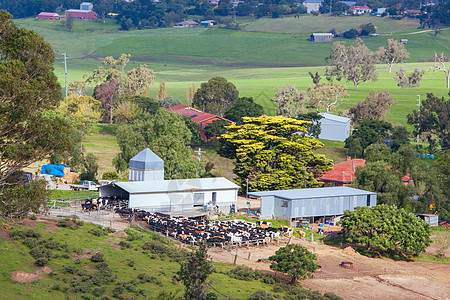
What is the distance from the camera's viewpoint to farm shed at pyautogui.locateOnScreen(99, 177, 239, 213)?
66.3 meters

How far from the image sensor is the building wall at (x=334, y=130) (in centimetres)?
13888

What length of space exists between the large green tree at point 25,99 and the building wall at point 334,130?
105 meters

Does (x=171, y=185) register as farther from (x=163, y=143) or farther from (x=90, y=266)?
(x=90, y=266)

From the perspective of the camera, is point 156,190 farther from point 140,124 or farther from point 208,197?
point 140,124

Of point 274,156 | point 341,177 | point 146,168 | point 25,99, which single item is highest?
point 25,99

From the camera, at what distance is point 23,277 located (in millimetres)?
37531

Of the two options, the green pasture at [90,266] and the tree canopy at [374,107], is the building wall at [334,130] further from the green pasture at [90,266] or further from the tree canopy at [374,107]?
the green pasture at [90,266]

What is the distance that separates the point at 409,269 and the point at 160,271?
2748 centimetres

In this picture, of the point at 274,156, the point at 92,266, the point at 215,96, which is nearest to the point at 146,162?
the point at 274,156

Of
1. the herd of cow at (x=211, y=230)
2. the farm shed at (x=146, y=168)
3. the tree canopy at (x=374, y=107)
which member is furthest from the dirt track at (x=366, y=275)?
the tree canopy at (x=374, y=107)

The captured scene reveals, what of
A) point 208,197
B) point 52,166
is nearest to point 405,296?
point 208,197

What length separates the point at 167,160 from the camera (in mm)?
84312

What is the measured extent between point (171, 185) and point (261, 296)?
2941 cm

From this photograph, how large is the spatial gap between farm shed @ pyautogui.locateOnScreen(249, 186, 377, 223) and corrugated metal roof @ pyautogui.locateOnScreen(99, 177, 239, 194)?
4.68 m
